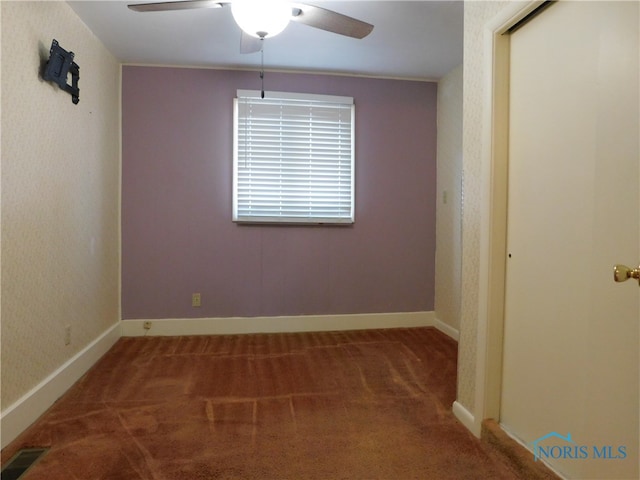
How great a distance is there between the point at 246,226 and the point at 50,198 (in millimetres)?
1589

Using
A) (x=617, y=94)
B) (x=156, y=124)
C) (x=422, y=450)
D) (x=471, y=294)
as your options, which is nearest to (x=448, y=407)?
(x=422, y=450)

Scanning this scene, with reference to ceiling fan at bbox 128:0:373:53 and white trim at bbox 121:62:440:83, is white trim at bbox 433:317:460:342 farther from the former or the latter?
ceiling fan at bbox 128:0:373:53

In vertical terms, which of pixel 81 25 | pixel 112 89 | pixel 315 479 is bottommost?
pixel 315 479

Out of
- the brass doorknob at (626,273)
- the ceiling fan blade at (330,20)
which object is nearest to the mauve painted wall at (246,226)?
the ceiling fan blade at (330,20)

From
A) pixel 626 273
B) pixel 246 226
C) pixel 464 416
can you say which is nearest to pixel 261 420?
pixel 464 416

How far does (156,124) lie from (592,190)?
330 centimetres

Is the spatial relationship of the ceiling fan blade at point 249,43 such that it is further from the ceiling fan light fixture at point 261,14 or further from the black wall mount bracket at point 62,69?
the black wall mount bracket at point 62,69

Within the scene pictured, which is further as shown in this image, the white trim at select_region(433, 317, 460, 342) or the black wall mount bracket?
the white trim at select_region(433, 317, 460, 342)

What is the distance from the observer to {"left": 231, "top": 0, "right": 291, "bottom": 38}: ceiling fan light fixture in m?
1.59

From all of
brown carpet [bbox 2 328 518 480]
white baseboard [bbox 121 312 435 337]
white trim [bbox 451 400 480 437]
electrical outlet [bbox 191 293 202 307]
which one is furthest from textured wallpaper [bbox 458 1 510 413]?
electrical outlet [bbox 191 293 202 307]

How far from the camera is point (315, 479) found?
1.44 m

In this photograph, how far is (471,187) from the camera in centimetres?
180

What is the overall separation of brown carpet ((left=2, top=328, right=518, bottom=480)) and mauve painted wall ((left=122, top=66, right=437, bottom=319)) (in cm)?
66

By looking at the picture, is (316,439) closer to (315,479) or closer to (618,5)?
(315,479)
